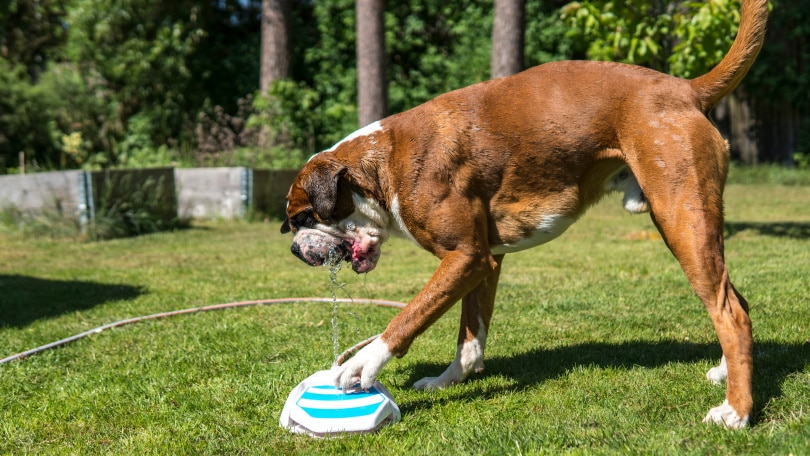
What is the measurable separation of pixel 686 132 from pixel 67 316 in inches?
192

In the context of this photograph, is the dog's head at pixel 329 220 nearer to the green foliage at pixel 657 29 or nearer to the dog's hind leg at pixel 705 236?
the dog's hind leg at pixel 705 236

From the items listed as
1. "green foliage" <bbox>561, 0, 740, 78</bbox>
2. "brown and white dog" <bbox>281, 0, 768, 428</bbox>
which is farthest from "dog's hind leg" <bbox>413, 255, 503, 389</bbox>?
"green foliage" <bbox>561, 0, 740, 78</bbox>

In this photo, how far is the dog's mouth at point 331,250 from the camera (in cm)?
413

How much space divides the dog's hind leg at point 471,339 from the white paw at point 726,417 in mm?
1313

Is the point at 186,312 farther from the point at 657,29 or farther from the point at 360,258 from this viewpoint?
the point at 657,29

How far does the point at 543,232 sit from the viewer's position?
13.5 feet

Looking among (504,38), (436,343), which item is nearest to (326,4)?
(504,38)

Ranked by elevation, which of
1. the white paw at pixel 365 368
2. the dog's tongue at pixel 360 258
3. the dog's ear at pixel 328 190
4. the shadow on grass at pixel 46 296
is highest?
the dog's ear at pixel 328 190

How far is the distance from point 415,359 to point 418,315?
4.04 ft

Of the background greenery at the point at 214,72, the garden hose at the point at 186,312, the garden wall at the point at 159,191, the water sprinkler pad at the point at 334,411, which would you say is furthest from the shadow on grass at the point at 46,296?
the background greenery at the point at 214,72

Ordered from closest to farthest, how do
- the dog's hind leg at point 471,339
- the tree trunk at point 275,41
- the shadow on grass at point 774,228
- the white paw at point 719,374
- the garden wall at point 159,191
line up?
1. the white paw at point 719,374
2. the dog's hind leg at point 471,339
3. the shadow on grass at point 774,228
4. the garden wall at point 159,191
5. the tree trunk at point 275,41

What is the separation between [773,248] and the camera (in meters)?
8.60

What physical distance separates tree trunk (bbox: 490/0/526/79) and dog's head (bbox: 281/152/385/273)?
33.7 feet

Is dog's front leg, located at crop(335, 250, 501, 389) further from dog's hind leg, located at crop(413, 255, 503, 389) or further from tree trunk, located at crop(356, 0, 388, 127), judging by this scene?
A: tree trunk, located at crop(356, 0, 388, 127)
